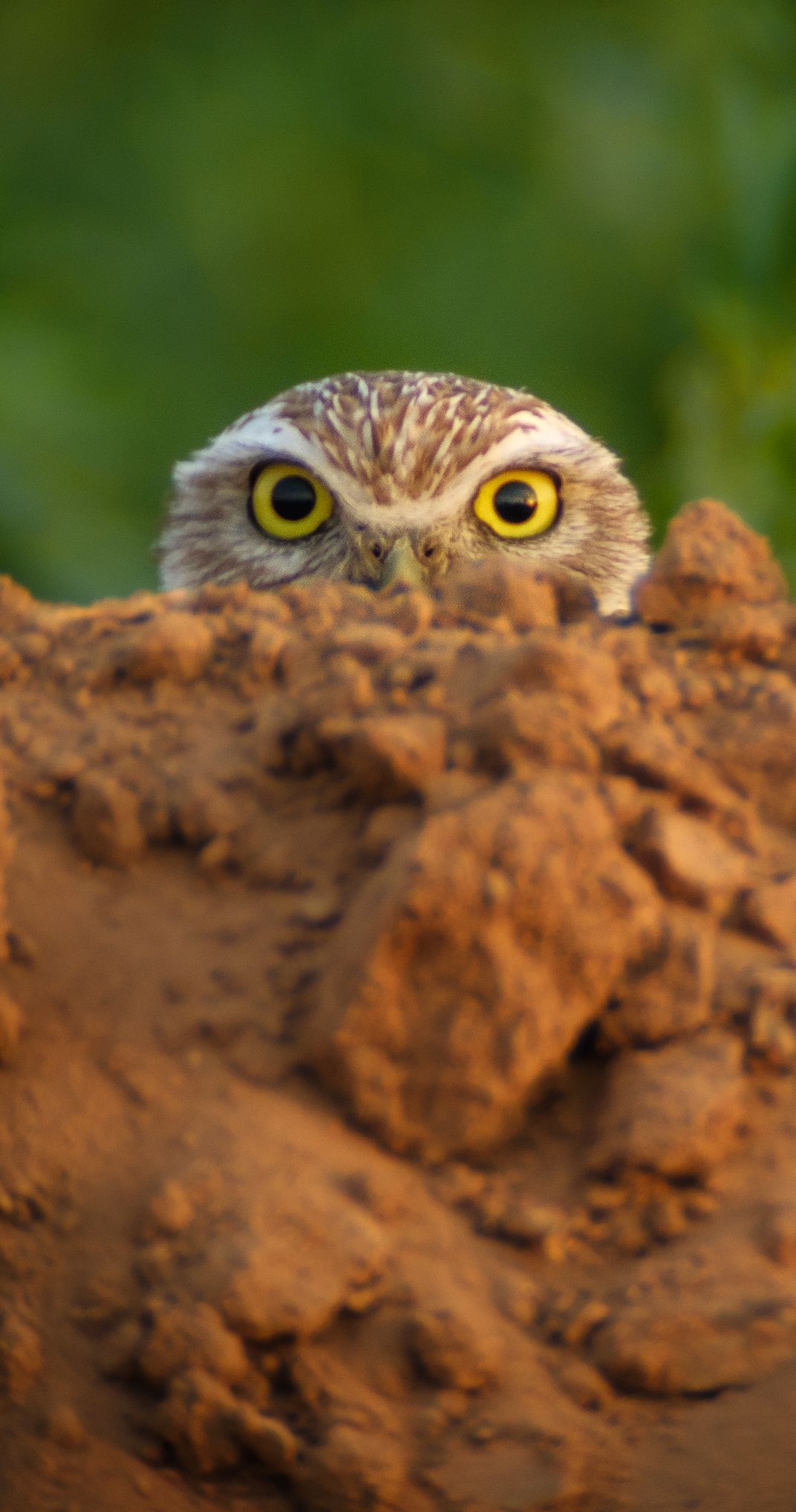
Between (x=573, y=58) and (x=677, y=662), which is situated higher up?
(x=573, y=58)

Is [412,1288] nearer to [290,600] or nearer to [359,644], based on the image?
[359,644]

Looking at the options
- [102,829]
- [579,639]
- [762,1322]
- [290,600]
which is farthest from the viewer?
[290,600]

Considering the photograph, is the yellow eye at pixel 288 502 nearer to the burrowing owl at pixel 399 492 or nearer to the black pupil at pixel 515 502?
the burrowing owl at pixel 399 492

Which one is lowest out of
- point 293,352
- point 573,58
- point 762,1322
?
point 762,1322

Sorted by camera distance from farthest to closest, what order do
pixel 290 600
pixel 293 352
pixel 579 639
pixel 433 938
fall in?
pixel 293 352, pixel 290 600, pixel 579 639, pixel 433 938

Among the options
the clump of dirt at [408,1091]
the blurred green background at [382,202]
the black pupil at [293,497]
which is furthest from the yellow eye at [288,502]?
the blurred green background at [382,202]

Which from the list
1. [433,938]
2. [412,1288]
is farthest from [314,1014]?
[412,1288]

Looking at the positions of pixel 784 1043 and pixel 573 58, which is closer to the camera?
pixel 784 1043
